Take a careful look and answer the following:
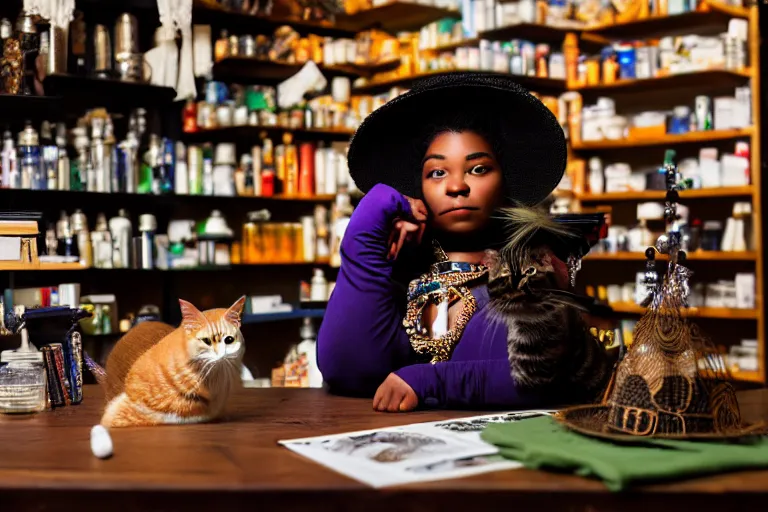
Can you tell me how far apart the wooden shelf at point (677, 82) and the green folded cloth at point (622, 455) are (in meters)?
4.18

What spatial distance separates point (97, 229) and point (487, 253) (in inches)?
125

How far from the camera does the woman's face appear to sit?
146 centimetres

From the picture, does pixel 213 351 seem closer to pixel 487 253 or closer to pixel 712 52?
pixel 487 253

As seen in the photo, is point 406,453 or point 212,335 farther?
point 212,335

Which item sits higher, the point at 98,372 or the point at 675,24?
the point at 675,24

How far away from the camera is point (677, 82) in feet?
15.9

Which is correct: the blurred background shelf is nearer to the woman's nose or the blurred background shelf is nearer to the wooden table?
the woman's nose

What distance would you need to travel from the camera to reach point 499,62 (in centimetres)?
494

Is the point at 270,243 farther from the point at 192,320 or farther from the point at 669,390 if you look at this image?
the point at 669,390

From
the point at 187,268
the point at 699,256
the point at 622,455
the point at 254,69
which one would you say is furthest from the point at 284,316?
the point at 622,455

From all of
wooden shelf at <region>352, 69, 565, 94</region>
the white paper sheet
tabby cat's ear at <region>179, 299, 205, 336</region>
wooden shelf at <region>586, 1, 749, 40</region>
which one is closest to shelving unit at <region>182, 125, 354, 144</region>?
wooden shelf at <region>352, 69, 565, 94</region>

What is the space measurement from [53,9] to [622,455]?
3.85 meters

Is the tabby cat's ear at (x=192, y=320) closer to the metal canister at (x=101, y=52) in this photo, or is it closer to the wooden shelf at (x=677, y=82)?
the metal canister at (x=101, y=52)

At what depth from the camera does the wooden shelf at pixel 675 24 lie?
4.64m
